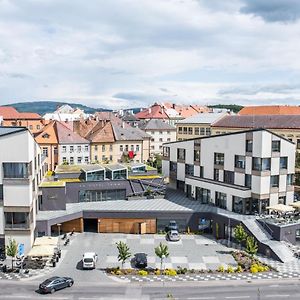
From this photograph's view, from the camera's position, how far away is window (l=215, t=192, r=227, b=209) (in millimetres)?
63088

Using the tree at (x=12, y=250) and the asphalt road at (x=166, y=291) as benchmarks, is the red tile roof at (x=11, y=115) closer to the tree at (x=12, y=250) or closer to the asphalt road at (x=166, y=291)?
the tree at (x=12, y=250)

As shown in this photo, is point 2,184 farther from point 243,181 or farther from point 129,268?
point 243,181

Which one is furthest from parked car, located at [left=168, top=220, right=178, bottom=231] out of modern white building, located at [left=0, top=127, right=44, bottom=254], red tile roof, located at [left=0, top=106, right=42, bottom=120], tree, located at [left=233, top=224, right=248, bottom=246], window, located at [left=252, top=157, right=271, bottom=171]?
red tile roof, located at [left=0, top=106, right=42, bottom=120]

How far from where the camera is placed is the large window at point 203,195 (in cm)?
6688

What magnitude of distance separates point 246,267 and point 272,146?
67.4ft

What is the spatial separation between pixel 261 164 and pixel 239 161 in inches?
171

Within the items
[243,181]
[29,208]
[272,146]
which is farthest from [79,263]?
[272,146]

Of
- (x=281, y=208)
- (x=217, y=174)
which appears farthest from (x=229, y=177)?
(x=281, y=208)

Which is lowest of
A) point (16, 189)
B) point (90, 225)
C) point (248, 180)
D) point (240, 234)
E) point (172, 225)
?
point (90, 225)

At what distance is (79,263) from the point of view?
157 feet

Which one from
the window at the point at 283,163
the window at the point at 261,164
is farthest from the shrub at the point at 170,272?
the window at the point at 283,163

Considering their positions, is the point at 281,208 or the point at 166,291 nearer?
the point at 166,291

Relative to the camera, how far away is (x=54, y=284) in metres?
39.6

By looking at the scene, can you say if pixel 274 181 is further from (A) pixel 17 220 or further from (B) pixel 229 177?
(A) pixel 17 220
